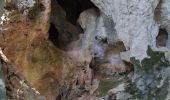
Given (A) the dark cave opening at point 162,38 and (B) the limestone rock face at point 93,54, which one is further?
(A) the dark cave opening at point 162,38

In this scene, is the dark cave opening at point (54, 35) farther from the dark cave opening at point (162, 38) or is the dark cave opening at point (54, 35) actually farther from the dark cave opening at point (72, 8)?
the dark cave opening at point (162, 38)

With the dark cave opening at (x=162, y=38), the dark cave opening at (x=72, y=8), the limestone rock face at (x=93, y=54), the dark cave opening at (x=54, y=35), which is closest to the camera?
the limestone rock face at (x=93, y=54)

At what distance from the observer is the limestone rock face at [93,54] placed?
4.82 meters

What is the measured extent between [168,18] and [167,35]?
21cm

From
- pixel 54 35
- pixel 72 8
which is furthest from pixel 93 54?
pixel 72 8

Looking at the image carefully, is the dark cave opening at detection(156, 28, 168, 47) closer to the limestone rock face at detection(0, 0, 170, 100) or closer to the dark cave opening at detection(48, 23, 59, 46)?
the limestone rock face at detection(0, 0, 170, 100)

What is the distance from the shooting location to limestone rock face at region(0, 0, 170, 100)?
4824mm

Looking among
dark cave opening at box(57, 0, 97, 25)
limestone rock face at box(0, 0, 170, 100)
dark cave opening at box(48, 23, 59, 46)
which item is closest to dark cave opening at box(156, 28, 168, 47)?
limestone rock face at box(0, 0, 170, 100)

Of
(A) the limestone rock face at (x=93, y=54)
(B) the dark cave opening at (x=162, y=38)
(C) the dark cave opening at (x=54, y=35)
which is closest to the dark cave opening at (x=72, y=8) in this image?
(C) the dark cave opening at (x=54, y=35)

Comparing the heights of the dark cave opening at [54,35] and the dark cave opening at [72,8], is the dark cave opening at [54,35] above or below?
below

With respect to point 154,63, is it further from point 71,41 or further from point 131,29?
point 71,41

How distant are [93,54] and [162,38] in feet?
2.76

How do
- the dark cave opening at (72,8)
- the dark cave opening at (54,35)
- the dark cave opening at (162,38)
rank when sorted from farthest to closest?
the dark cave opening at (72,8) → the dark cave opening at (54,35) → the dark cave opening at (162,38)

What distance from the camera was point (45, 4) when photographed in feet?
16.1
